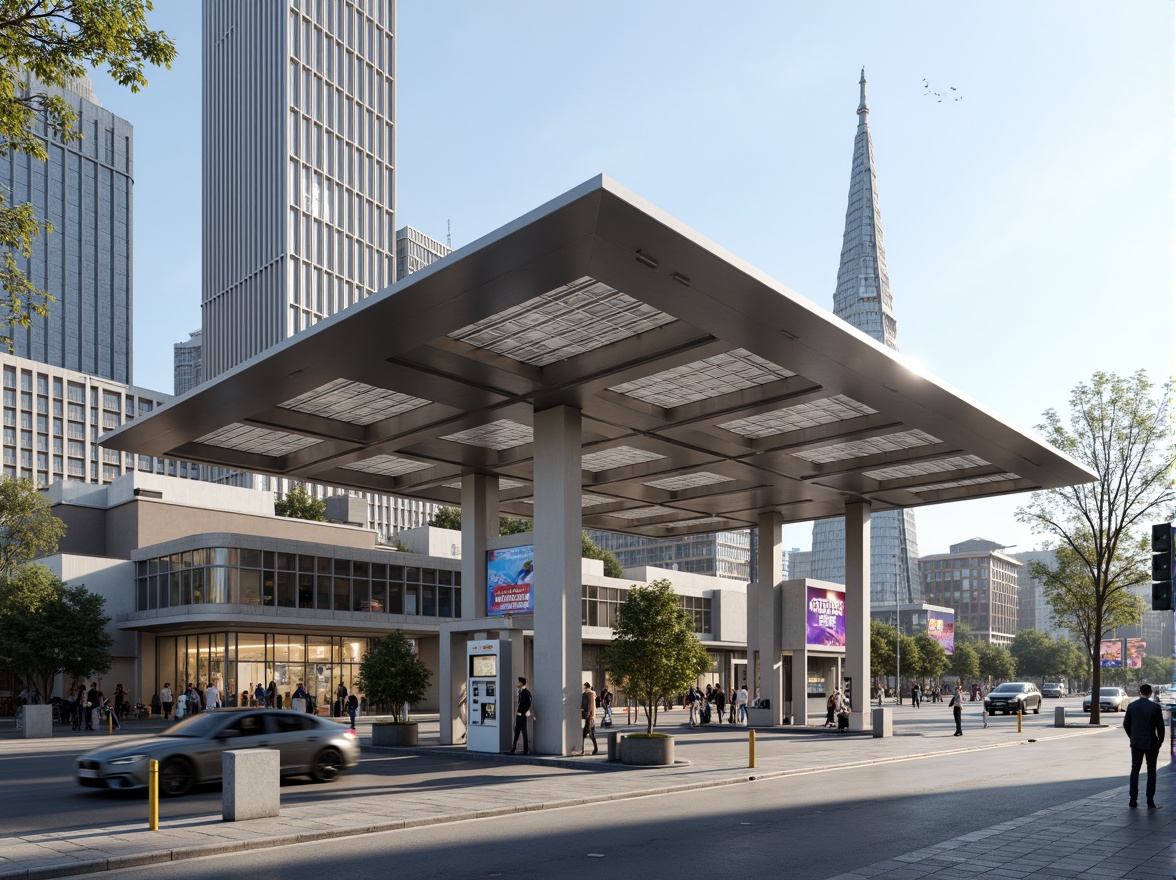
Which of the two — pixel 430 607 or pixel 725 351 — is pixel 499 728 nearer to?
pixel 725 351

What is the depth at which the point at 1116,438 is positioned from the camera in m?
46.0

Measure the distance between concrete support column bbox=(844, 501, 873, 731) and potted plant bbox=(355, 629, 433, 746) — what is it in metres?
16.0

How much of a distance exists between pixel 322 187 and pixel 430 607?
71.1 m

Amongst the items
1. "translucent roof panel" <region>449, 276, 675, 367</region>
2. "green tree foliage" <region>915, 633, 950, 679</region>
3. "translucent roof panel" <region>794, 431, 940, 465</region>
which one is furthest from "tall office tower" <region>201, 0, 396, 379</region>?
"translucent roof panel" <region>449, 276, 675, 367</region>

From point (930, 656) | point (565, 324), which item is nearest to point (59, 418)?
point (930, 656)

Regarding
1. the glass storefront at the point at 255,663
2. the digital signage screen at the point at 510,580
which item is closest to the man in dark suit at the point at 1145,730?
the digital signage screen at the point at 510,580

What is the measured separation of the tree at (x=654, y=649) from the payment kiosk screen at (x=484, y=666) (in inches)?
109

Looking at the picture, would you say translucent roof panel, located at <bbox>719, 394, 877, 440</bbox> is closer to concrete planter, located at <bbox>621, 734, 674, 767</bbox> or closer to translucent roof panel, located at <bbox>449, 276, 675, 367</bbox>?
translucent roof panel, located at <bbox>449, 276, 675, 367</bbox>

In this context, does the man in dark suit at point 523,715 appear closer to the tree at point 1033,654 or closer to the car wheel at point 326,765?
the car wheel at point 326,765

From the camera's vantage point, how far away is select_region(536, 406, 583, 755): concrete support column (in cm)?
2433

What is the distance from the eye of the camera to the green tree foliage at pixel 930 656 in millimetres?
A: 100688

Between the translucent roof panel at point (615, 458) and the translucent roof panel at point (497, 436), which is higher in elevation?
the translucent roof panel at point (497, 436)

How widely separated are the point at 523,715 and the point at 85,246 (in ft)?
475

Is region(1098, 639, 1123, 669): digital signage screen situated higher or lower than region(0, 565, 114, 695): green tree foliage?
lower
